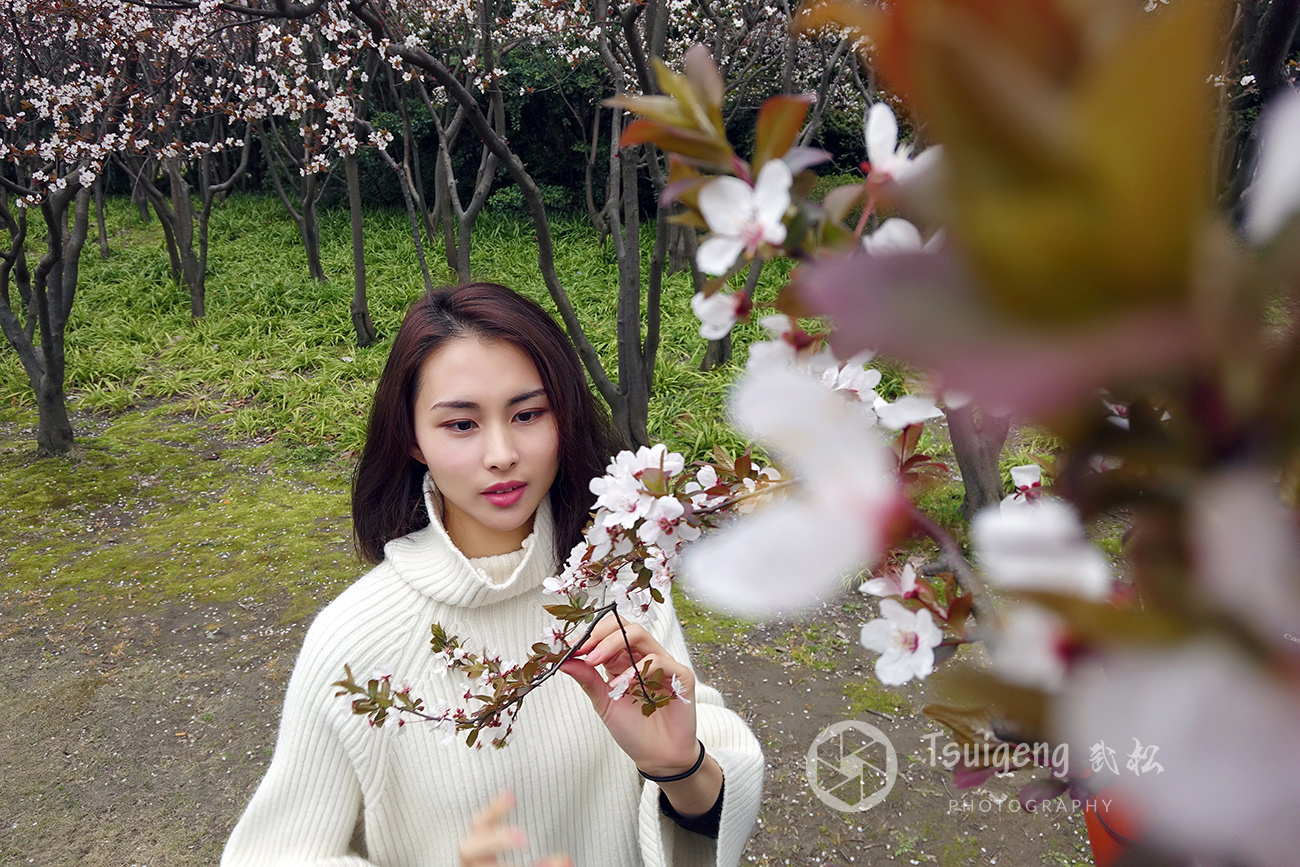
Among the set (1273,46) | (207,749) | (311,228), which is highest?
(1273,46)

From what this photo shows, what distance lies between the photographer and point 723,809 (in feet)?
4.68

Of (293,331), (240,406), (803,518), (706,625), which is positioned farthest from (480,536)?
(293,331)

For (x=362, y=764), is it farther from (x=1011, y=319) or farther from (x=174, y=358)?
(x=174, y=358)

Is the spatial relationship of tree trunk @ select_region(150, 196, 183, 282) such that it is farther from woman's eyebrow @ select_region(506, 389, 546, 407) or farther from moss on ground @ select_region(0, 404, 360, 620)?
woman's eyebrow @ select_region(506, 389, 546, 407)

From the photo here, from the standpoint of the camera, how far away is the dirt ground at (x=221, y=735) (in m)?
2.66

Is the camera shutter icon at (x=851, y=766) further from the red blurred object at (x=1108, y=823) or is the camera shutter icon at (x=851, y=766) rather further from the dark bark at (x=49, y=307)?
the dark bark at (x=49, y=307)

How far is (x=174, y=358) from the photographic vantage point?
24.1ft

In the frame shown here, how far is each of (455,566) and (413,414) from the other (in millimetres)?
287

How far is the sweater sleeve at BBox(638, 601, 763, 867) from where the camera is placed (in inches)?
56.6

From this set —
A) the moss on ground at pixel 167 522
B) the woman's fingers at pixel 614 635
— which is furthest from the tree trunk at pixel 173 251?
the woman's fingers at pixel 614 635

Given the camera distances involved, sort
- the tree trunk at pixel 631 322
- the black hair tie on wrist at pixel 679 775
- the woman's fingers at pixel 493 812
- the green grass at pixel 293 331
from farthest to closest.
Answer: the green grass at pixel 293 331 → the tree trunk at pixel 631 322 → the black hair tie on wrist at pixel 679 775 → the woman's fingers at pixel 493 812

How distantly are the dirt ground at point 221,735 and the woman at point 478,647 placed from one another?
A: 48.7 inches

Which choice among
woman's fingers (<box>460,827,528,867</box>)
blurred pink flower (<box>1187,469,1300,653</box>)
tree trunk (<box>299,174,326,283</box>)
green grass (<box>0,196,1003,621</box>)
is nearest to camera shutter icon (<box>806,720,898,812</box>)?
green grass (<box>0,196,1003,621</box>)

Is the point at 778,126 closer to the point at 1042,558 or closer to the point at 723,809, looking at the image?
the point at 1042,558
